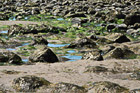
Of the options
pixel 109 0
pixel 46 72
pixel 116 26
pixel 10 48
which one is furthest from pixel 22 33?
pixel 109 0

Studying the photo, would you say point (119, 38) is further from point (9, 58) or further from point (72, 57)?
point (9, 58)

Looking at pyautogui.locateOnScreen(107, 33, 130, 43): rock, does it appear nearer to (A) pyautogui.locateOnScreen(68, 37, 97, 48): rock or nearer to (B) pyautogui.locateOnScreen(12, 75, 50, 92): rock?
(A) pyautogui.locateOnScreen(68, 37, 97, 48): rock

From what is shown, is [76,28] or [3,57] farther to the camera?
[76,28]

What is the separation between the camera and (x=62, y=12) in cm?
2608

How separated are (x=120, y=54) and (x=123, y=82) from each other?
10.9ft

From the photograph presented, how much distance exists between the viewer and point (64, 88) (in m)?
7.83

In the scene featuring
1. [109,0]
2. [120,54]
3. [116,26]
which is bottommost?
[109,0]

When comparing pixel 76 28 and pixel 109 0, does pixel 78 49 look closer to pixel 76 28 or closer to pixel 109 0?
pixel 76 28

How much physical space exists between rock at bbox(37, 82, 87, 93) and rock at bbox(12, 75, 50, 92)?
0.22m

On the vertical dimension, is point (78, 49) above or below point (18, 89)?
below

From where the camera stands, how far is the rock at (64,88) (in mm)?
7758

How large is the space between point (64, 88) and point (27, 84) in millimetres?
918

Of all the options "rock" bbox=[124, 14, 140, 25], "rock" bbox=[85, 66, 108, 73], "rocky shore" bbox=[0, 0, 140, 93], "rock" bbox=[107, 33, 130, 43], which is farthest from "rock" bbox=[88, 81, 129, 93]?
"rock" bbox=[124, 14, 140, 25]

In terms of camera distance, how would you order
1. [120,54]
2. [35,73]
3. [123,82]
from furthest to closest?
[120,54]
[35,73]
[123,82]
